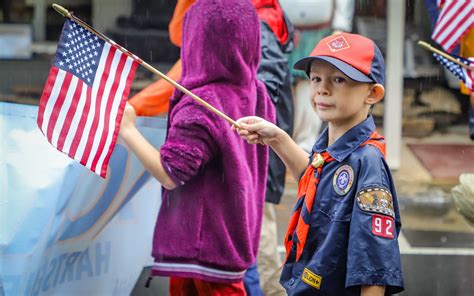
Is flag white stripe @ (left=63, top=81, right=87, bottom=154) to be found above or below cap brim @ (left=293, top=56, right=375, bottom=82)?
below

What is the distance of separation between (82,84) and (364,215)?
135cm

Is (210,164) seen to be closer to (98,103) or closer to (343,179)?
(98,103)

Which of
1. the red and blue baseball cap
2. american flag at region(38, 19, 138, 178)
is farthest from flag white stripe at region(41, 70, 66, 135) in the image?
the red and blue baseball cap

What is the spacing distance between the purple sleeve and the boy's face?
766mm

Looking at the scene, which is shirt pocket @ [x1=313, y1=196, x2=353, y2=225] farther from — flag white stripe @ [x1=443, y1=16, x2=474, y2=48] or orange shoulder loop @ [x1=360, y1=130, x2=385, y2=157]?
flag white stripe @ [x1=443, y1=16, x2=474, y2=48]

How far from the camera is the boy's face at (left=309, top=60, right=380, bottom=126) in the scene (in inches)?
139

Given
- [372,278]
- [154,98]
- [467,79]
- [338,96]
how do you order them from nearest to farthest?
[372,278] < [338,96] < [154,98] < [467,79]

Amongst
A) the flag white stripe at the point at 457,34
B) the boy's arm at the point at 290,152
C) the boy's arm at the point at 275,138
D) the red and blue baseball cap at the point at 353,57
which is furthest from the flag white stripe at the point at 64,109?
the flag white stripe at the point at 457,34

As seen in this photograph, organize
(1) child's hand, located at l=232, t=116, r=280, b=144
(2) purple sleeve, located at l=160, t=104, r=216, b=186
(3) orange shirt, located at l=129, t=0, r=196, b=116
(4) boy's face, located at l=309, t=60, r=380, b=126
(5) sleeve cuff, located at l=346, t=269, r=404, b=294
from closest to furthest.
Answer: (5) sleeve cuff, located at l=346, t=269, r=404, b=294, (4) boy's face, located at l=309, t=60, r=380, b=126, (1) child's hand, located at l=232, t=116, r=280, b=144, (2) purple sleeve, located at l=160, t=104, r=216, b=186, (3) orange shirt, located at l=129, t=0, r=196, b=116

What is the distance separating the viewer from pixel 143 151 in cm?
426

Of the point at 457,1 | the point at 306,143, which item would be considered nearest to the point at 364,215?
the point at 457,1

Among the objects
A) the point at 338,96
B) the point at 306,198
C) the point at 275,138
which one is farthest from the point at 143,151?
the point at 338,96

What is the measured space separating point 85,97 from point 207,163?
686 millimetres

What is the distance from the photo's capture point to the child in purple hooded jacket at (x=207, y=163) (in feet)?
13.9
